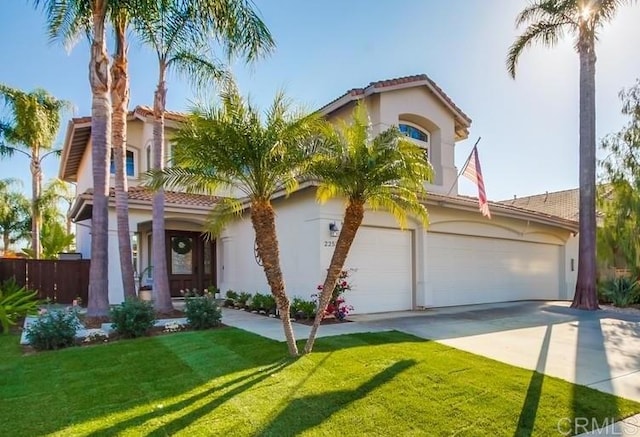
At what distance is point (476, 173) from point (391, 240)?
136 inches

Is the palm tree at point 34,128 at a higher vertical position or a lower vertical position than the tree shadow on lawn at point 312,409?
higher

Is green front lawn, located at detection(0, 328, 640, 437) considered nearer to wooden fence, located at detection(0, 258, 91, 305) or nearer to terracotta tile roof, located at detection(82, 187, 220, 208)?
wooden fence, located at detection(0, 258, 91, 305)

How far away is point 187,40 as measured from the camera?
38.2 ft

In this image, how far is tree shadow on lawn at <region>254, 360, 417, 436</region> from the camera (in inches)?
169

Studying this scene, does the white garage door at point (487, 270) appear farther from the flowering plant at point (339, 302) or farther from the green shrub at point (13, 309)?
the green shrub at point (13, 309)

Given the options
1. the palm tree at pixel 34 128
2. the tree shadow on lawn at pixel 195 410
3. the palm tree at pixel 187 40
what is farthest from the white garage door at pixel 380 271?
the palm tree at pixel 34 128

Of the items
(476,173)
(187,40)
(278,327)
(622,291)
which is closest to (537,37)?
(476,173)

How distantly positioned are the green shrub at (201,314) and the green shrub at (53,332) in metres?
2.30

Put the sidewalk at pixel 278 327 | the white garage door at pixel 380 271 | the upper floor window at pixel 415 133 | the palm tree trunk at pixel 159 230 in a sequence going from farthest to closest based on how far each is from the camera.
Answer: the upper floor window at pixel 415 133, the white garage door at pixel 380 271, the palm tree trunk at pixel 159 230, the sidewalk at pixel 278 327

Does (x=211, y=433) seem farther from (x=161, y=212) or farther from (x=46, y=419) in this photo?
(x=161, y=212)

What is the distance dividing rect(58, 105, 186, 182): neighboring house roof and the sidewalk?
8.57 metres

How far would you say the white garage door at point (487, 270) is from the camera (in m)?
13.9

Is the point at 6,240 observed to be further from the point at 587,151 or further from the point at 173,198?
the point at 587,151

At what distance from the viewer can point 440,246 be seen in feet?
45.7
